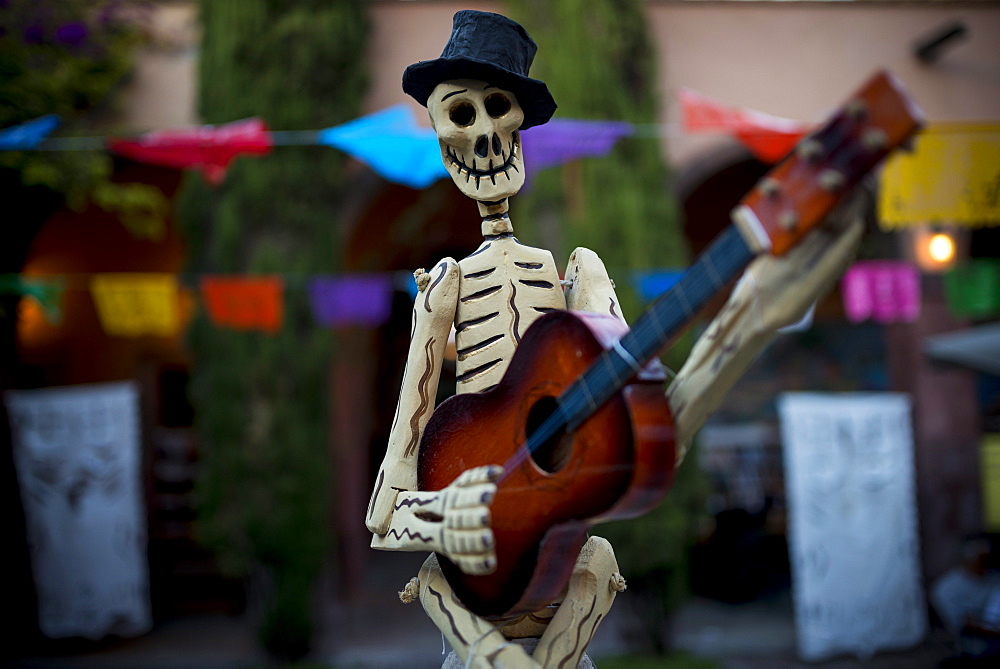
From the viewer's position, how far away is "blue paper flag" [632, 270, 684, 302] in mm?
5879

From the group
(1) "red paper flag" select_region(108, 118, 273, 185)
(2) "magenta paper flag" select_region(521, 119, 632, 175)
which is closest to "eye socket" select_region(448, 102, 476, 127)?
(2) "magenta paper flag" select_region(521, 119, 632, 175)

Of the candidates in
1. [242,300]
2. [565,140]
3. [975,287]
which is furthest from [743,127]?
[242,300]

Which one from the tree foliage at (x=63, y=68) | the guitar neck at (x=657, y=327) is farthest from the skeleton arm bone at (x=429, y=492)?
the tree foliage at (x=63, y=68)

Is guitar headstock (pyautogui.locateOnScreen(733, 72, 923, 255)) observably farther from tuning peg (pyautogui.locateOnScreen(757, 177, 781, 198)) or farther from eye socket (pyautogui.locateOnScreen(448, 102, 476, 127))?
eye socket (pyautogui.locateOnScreen(448, 102, 476, 127))

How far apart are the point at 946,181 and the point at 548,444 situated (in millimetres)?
4295

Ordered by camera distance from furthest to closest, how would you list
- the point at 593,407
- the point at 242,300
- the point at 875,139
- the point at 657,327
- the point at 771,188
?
1. the point at 242,300
2. the point at 593,407
3. the point at 657,327
4. the point at 771,188
5. the point at 875,139

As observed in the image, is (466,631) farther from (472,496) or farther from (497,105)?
(497,105)

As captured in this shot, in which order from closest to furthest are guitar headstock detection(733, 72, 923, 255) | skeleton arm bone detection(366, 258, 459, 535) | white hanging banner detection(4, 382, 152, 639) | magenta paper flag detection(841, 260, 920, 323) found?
guitar headstock detection(733, 72, 923, 255) < skeleton arm bone detection(366, 258, 459, 535) < magenta paper flag detection(841, 260, 920, 323) < white hanging banner detection(4, 382, 152, 639)

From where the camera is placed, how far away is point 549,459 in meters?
1.71

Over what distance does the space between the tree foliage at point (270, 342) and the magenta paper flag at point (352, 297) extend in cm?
26

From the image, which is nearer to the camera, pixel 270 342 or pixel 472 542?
pixel 472 542

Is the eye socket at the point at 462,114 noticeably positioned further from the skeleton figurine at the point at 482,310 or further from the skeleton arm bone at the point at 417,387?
the skeleton arm bone at the point at 417,387

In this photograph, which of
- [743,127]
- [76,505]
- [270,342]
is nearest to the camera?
[743,127]

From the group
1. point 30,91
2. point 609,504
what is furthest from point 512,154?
point 30,91
